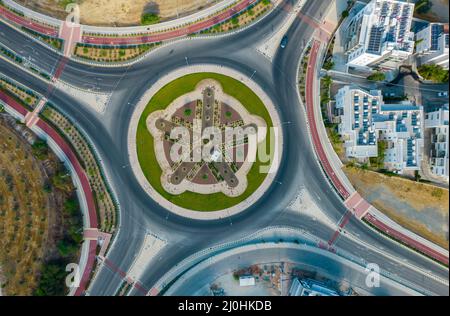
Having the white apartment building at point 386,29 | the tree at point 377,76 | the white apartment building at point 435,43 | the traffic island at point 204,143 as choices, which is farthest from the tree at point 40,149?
the white apartment building at point 435,43

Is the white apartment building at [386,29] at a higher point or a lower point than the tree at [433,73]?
higher

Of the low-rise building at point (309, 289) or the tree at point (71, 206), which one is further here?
the tree at point (71, 206)

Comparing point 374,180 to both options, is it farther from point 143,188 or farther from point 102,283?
point 102,283

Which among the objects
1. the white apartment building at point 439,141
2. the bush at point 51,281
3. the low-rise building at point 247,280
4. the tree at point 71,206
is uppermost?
the white apartment building at point 439,141

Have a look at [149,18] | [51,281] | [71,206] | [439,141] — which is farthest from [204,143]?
[439,141]

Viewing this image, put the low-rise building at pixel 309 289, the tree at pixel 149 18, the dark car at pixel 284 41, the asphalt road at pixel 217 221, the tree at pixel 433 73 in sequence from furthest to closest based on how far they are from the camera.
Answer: the dark car at pixel 284 41, the asphalt road at pixel 217 221, the tree at pixel 149 18, the tree at pixel 433 73, the low-rise building at pixel 309 289

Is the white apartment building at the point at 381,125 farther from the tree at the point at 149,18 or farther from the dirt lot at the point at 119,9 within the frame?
the tree at the point at 149,18

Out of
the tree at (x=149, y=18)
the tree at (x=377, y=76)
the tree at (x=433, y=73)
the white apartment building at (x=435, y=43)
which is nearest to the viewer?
the white apartment building at (x=435, y=43)

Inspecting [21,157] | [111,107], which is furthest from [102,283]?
[111,107]

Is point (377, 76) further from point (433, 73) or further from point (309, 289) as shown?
point (309, 289)
